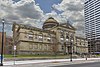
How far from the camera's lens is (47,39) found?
4766 inches

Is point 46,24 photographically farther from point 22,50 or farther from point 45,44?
point 22,50

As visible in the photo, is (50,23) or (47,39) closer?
(47,39)

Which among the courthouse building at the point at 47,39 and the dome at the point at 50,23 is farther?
the dome at the point at 50,23

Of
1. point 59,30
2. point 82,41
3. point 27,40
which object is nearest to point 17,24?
point 27,40

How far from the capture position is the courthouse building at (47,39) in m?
103

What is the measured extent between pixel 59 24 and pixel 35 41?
26666 millimetres

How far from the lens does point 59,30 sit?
130 metres

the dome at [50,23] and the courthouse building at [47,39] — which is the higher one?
the dome at [50,23]

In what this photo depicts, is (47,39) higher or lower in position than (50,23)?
lower

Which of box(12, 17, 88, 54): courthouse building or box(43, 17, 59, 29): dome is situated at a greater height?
box(43, 17, 59, 29): dome

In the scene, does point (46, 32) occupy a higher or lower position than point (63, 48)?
higher

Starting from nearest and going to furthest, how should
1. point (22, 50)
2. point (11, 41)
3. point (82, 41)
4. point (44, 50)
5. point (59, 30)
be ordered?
point (22, 50)
point (11, 41)
point (44, 50)
point (59, 30)
point (82, 41)

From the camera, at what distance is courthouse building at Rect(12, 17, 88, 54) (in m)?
103

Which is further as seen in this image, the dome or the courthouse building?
the dome
